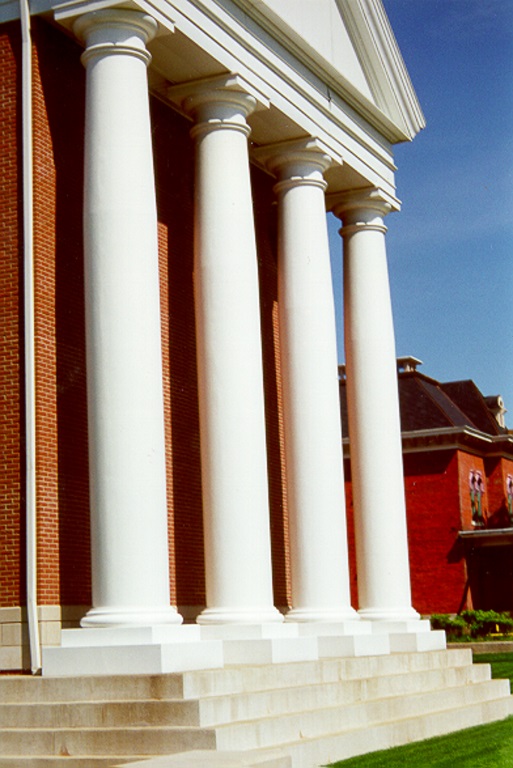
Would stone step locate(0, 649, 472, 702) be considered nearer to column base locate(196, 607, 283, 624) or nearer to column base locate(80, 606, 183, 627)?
column base locate(80, 606, 183, 627)

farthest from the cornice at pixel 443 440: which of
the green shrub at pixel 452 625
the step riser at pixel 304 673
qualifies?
the step riser at pixel 304 673

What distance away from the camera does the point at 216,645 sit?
20.0 metres

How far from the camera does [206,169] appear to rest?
24.9 m

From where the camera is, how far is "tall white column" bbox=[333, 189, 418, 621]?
30.7 metres

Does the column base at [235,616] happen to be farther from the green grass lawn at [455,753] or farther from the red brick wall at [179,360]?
the green grass lawn at [455,753]

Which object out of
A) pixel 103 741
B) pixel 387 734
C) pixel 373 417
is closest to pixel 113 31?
pixel 103 741

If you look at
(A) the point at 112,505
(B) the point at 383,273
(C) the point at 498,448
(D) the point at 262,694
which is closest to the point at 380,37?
(B) the point at 383,273

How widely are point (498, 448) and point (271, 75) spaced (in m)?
50.9

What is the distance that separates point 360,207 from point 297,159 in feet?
13.3

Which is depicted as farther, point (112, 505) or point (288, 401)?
point (288, 401)

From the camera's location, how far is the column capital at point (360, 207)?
32.3m

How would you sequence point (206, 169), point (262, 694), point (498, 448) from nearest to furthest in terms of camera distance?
point (262, 694) → point (206, 169) → point (498, 448)

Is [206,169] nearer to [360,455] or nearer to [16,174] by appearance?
[16,174]

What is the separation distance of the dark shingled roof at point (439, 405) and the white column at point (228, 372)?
46.1 m
